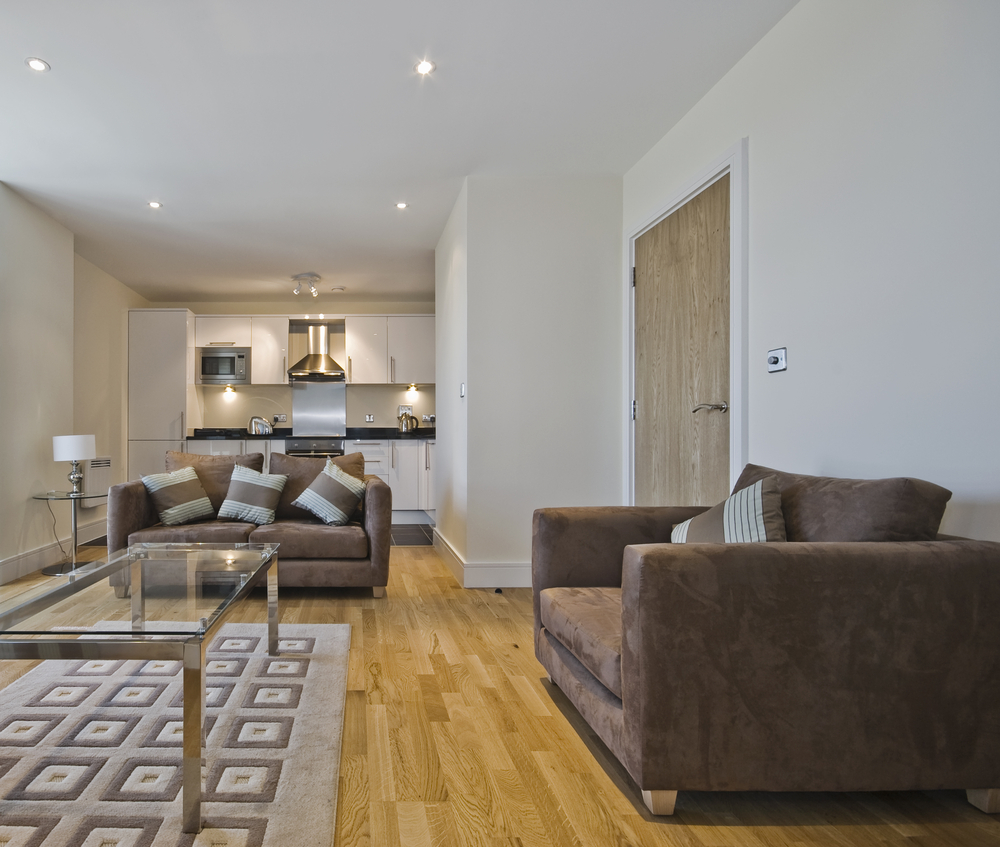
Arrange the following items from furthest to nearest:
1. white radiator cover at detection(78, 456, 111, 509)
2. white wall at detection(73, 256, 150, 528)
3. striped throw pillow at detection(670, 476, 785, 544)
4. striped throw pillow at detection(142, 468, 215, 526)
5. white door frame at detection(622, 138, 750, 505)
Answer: white wall at detection(73, 256, 150, 528) → white radiator cover at detection(78, 456, 111, 509) → striped throw pillow at detection(142, 468, 215, 526) → white door frame at detection(622, 138, 750, 505) → striped throw pillow at detection(670, 476, 785, 544)

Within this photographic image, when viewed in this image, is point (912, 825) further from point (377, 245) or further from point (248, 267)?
point (248, 267)

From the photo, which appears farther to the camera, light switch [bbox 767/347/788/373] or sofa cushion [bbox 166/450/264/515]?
sofa cushion [bbox 166/450/264/515]

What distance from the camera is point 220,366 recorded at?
7.62 metres

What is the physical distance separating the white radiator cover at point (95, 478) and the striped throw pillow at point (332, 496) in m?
2.77

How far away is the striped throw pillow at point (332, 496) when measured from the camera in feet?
14.0

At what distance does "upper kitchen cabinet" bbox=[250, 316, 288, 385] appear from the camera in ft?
25.3

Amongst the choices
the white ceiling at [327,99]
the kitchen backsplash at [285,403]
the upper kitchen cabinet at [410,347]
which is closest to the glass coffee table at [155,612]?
the white ceiling at [327,99]

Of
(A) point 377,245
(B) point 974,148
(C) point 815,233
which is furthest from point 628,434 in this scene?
(A) point 377,245

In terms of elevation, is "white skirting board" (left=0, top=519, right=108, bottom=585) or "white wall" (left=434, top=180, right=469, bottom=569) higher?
"white wall" (left=434, top=180, right=469, bottom=569)

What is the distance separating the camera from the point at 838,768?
162 cm

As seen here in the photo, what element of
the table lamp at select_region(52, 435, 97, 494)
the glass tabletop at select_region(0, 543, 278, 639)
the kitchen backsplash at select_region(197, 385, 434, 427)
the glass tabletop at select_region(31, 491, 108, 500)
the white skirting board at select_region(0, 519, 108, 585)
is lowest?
the white skirting board at select_region(0, 519, 108, 585)

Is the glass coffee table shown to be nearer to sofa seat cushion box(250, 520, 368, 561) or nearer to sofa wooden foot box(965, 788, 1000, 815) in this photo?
sofa seat cushion box(250, 520, 368, 561)

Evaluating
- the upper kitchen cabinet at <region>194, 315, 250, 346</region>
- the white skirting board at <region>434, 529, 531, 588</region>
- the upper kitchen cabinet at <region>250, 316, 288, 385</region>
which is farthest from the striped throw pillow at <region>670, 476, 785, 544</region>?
the upper kitchen cabinet at <region>194, 315, 250, 346</region>

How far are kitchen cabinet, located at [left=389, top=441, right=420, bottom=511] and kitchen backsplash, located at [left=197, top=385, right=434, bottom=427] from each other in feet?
2.23
